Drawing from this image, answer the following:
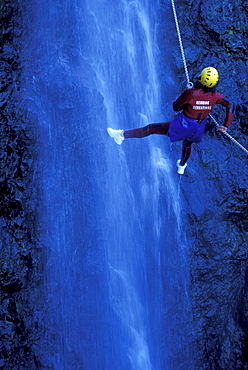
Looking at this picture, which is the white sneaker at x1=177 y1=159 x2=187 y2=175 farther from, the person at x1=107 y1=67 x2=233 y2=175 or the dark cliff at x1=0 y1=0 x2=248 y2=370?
the person at x1=107 y1=67 x2=233 y2=175

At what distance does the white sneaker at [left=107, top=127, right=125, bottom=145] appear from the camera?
7.24 meters

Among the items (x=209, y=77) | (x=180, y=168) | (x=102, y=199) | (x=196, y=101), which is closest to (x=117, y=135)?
(x=102, y=199)

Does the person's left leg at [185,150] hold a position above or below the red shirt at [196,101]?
below

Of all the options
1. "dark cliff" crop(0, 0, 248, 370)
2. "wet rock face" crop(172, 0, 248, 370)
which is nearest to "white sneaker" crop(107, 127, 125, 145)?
"dark cliff" crop(0, 0, 248, 370)

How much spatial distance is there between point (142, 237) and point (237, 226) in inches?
78.9

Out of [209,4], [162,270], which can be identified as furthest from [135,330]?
[209,4]

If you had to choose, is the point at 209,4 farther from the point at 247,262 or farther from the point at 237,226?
the point at 247,262

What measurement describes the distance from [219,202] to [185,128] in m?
2.45

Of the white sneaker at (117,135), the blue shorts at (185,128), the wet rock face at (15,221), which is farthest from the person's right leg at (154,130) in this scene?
the wet rock face at (15,221)

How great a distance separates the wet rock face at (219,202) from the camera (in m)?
7.41

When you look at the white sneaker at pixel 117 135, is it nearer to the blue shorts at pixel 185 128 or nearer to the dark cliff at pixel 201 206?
the blue shorts at pixel 185 128

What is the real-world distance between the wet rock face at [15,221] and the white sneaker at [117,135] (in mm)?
1472

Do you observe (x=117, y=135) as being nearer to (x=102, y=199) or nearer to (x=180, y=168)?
(x=102, y=199)

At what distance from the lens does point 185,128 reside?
6145 millimetres
